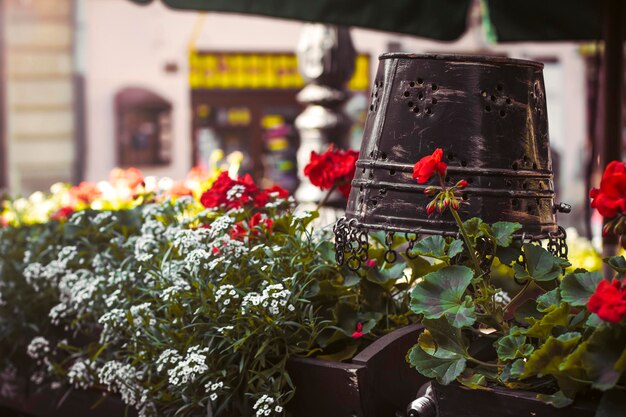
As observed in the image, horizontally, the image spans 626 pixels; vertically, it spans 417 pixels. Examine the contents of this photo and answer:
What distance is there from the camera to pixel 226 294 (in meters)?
2.50

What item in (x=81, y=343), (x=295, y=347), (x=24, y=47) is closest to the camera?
(x=295, y=347)

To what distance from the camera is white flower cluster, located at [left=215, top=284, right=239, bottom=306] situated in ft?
8.06

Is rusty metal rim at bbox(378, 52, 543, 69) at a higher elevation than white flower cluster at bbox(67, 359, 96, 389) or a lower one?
higher

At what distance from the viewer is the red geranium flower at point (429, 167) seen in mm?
2090

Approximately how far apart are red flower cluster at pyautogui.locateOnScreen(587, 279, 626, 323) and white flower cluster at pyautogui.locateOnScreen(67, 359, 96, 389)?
1585 millimetres

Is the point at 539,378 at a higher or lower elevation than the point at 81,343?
higher

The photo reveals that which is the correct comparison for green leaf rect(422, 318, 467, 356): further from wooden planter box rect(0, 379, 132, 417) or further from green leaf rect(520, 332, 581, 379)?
wooden planter box rect(0, 379, 132, 417)

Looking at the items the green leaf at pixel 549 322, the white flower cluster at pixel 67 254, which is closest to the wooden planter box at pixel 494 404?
the green leaf at pixel 549 322

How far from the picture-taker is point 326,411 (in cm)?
235

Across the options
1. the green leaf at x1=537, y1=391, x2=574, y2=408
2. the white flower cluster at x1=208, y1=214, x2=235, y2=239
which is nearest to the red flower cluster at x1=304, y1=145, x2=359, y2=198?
the white flower cluster at x1=208, y1=214, x2=235, y2=239

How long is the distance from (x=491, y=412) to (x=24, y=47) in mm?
14687

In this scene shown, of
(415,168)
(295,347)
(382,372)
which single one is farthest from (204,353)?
(415,168)

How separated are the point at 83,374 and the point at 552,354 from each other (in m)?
1.53

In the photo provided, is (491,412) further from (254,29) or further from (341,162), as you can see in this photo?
(254,29)
